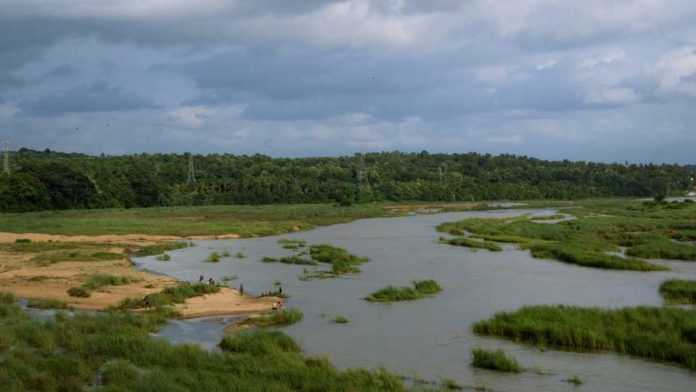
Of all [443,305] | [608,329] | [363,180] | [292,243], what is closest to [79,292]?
[443,305]

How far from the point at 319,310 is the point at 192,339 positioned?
5.96m

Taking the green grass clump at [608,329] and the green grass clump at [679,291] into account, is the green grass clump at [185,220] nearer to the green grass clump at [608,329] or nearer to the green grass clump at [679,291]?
the green grass clump at [679,291]

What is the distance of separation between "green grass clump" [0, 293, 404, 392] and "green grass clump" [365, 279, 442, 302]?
28.1 ft

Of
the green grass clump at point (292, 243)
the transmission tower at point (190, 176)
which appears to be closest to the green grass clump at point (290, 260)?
the green grass clump at point (292, 243)

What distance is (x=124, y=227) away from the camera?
60.3 meters

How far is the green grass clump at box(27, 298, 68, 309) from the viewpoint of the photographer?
24594 mm

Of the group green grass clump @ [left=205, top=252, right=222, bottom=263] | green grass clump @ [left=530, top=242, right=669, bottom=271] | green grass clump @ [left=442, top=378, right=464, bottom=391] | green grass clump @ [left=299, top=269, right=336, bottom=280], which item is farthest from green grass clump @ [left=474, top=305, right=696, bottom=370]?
green grass clump @ [left=205, top=252, right=222, bottom=263]

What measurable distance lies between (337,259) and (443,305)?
14.1m

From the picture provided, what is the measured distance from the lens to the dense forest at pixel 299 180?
284 ft

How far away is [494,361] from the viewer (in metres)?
17.3

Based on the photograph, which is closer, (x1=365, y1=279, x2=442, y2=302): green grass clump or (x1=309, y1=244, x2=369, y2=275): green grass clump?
(x1=365, y1=279, x2=442, y2=302): green grass clump

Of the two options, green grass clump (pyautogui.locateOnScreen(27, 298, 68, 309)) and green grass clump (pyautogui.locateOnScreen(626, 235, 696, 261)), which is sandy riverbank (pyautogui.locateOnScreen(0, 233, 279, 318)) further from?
green grass clump (pyautogui.locateOnScreen(626, 235, 696, 261))

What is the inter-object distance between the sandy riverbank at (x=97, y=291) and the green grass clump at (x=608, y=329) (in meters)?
9.14

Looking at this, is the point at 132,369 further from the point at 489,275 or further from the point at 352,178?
the point at 352,178
